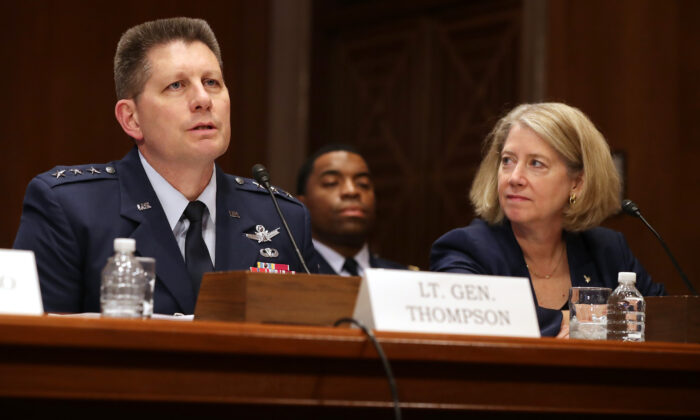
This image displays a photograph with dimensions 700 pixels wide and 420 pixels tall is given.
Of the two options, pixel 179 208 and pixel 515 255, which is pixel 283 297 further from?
pixel 515 255

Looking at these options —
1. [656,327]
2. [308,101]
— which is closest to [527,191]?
[656,327]

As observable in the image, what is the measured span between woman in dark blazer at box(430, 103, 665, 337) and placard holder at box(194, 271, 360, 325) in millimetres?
1220

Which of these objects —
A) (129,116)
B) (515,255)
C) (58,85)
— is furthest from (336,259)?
(129,116)

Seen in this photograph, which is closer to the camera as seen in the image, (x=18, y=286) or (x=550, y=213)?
(x=18, y=286)

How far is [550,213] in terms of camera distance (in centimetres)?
298

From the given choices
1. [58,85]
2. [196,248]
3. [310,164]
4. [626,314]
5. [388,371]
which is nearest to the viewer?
[388,371]

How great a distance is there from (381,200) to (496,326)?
4491 mm

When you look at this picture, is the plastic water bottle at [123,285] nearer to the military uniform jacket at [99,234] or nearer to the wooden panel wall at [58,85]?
the military uniform jacket at [99,234]

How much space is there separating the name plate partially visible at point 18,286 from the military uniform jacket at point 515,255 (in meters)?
1.47

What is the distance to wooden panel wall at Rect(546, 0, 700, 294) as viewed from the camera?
4629 mm

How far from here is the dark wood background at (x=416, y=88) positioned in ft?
15.5

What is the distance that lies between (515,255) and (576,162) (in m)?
0.37

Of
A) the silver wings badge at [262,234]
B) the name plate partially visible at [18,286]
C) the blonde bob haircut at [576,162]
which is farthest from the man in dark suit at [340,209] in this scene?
the name plate partially visible at [18,286]

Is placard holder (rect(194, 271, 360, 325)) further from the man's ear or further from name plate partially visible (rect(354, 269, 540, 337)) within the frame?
the man's ear
